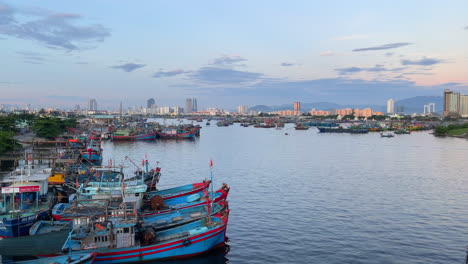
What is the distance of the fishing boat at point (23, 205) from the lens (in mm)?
16719

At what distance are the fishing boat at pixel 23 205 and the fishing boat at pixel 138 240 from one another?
3.17m

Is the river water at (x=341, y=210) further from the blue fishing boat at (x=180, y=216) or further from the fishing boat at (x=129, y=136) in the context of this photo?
the fishing boat at (x=129, y=136)

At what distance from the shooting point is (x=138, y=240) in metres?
16.1

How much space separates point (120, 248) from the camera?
50.0ft

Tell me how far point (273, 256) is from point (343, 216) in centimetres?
766

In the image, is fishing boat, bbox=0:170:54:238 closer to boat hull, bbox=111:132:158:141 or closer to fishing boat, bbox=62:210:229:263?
fishing boat, bbox=62:210:229:263

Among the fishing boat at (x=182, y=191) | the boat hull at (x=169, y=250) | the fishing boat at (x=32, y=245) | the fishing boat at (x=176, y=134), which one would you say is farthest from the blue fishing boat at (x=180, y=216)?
the fishing boat at (x=176, y=134)

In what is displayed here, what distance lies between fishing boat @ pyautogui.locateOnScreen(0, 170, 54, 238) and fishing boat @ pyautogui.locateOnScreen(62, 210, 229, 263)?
317 cm

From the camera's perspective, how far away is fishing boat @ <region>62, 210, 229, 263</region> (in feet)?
48.9

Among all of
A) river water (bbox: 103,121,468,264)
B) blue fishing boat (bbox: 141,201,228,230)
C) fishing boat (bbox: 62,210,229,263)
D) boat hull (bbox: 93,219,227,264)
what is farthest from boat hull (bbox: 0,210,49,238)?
river water (bbox: 103,121,468,264)

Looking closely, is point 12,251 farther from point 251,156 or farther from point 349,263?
point 251,156

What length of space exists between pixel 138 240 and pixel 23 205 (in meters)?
6.72

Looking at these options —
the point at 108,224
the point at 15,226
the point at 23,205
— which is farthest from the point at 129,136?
the point at 108,224

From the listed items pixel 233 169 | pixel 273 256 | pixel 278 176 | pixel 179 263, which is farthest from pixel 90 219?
pixel 233 169
